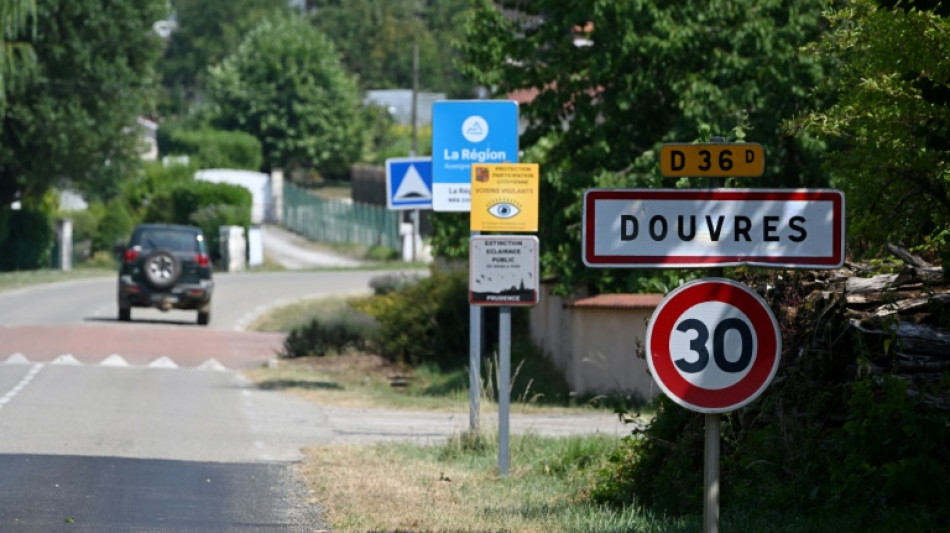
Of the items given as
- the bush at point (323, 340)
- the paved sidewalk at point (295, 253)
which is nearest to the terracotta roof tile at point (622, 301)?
the bush at point (323, 340)

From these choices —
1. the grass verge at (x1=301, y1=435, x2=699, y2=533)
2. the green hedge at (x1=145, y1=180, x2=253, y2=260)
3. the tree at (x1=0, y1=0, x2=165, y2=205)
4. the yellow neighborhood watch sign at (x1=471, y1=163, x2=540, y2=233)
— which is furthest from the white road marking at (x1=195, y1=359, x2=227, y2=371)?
the green hedge at (x1=145, y1=180, x2=253, y2=260)

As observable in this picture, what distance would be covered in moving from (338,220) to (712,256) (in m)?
60.3

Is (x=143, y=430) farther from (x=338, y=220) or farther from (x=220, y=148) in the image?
(x=220, y=148)

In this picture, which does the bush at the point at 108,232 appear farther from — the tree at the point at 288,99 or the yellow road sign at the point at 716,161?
the yellow road sign at the point at 716,161

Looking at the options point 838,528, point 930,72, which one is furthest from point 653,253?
point 930,72

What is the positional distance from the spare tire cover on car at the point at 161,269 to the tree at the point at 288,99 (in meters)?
52.3

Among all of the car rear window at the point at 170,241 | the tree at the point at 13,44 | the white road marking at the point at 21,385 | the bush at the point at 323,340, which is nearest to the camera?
the white road marking at the point at 21,385

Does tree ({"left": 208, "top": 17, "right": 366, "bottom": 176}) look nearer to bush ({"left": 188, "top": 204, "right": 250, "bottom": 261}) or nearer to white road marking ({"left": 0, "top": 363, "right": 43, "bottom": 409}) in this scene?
bush ({"left": 188, "top": 204, "right": 250, "bottom": 261})

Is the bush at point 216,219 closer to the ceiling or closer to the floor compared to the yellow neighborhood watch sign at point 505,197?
closer to the ceiling

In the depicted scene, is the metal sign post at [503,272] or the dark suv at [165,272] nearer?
the metal sign post at [503,272]

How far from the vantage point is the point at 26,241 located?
52219 mm

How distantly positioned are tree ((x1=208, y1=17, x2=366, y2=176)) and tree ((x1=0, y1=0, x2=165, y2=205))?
3024 centimetres

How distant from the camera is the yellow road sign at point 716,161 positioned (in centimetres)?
642

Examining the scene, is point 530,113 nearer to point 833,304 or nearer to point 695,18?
point 695,18
